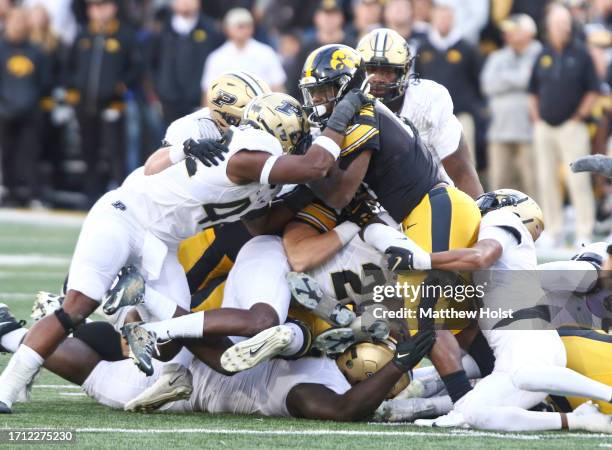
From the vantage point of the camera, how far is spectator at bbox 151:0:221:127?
14.6m

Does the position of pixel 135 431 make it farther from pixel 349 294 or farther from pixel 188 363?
pixel 349 294

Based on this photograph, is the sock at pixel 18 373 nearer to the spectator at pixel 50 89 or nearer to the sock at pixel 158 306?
the sock at pixel 158 306

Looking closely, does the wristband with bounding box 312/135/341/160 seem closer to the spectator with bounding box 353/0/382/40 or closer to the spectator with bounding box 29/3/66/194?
the spectator with bounding box 353/0/382/40

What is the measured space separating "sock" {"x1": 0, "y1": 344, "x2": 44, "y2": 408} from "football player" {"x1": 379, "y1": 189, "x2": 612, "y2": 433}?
5.41 feet

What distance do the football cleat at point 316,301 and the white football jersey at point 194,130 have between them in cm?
104

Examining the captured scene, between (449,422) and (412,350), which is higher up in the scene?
(412,350)

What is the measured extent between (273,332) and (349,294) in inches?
29.3

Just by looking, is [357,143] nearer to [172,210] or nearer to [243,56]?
[172,210]

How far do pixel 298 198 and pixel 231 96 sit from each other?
2.12 feet

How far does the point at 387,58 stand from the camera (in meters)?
7.47

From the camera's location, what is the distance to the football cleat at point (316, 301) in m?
6.38

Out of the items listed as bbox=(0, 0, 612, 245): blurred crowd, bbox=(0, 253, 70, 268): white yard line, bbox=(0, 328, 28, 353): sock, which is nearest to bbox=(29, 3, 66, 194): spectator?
bbox=(0, 0, 612, 245): blurred crowd

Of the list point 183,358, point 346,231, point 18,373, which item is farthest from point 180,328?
point 346,231

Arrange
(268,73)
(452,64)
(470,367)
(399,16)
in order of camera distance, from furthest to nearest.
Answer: (268,73), (452,64), (399,16), (470,367)
